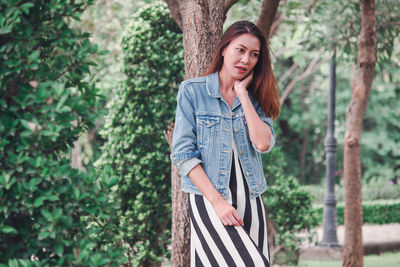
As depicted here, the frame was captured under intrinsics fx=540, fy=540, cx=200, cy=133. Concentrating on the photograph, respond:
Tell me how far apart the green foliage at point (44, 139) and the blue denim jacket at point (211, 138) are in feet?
2.23

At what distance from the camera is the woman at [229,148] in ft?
9.55

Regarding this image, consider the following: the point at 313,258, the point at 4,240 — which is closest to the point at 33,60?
the point at 4,240

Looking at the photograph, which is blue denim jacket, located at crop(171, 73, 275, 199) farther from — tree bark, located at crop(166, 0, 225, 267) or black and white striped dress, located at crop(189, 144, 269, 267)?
tree bark, located at crop(166, 0, 225, 267)

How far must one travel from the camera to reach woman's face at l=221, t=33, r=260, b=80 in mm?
3143

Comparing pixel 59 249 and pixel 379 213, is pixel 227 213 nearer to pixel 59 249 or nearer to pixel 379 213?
pixel 59 249

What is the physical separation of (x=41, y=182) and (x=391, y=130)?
2485cm

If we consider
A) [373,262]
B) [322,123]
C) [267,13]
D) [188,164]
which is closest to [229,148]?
[188,164]

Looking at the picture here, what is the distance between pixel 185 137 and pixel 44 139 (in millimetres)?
929

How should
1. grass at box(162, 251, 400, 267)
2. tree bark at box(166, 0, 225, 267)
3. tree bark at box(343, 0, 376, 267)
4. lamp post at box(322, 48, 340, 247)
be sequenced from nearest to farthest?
tree bark at box(166, 0, 225, 267) → tree bark at box(343, 0, 376, 267) → grass at box(162, 251, 400, 267) → lamp post at box(322, 48, 340, 247)

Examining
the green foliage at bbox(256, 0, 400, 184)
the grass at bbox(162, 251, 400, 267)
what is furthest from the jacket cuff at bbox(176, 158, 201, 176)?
the green foliage at bbox(256, 0, 400, 184)

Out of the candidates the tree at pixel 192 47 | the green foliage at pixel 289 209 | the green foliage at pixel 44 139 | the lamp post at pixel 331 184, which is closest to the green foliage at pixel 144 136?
the tree at pixel 192 47

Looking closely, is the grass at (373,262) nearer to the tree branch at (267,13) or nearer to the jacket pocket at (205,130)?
the tree branch at (267,13)

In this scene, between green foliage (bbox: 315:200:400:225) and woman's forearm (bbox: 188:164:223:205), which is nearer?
woman's forearm (bbox: 188:164:223:205)

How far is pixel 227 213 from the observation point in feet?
9.46
